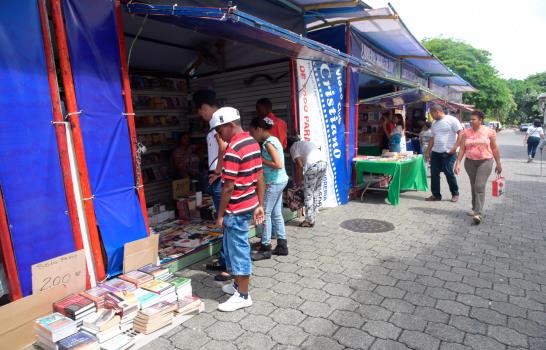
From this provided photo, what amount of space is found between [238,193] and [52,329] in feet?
5.82

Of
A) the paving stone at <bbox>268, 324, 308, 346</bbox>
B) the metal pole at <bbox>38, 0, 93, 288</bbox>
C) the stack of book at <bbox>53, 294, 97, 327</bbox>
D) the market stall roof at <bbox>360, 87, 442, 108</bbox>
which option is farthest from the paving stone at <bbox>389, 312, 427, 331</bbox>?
the market stall roof at <bbox>360, 87, 442, 108</bbox>

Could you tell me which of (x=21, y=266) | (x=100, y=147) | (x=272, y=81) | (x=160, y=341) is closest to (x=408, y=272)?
(x=160, y=341)

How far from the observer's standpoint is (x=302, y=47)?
15.4ft

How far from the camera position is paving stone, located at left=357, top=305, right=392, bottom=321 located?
3.06 meters

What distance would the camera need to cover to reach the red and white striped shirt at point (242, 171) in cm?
296

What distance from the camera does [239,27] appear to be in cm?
387

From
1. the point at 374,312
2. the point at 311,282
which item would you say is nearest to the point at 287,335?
the point at 374,312

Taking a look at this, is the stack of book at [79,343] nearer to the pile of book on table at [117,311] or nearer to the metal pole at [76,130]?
the pile of book on table at [117,311]

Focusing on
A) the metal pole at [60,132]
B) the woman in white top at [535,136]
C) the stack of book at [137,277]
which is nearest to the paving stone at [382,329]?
the stack of book at [137,277]

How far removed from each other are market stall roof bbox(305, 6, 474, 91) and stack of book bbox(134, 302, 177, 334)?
5495 millimetres

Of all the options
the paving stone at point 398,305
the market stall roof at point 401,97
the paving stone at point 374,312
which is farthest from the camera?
the market stall roof at point 401,97

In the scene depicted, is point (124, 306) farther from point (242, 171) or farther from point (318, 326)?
point (318, 326)

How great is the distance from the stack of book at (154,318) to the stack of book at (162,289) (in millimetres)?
90

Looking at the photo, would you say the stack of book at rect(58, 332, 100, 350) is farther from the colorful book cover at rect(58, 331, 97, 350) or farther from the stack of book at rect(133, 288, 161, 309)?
the stack of book at rect(133, 288, 161, 309)
